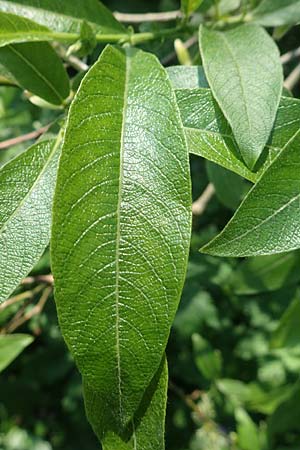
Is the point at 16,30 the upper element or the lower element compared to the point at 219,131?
upper

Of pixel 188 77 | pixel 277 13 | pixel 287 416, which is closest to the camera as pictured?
pixel 188 77

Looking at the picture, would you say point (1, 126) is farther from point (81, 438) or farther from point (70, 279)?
point (70, 279)

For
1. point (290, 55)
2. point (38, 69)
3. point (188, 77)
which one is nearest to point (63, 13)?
point (38, 69)

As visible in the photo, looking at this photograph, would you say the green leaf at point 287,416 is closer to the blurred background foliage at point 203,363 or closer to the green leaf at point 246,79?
the blurred background foliage at point 203,363

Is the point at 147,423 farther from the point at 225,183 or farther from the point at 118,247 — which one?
the point at 225,183

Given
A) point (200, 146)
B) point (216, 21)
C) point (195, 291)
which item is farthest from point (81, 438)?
point (200, 146)

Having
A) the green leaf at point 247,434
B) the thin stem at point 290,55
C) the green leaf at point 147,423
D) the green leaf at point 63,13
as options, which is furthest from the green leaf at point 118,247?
the green leaf at point 247,434

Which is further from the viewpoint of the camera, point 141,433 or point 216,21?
point 216,21

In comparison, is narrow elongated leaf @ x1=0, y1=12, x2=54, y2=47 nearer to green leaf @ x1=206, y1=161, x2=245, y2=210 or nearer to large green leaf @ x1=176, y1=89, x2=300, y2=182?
large green leaf @ x1=176, y1=89, x2=300, y2=182
